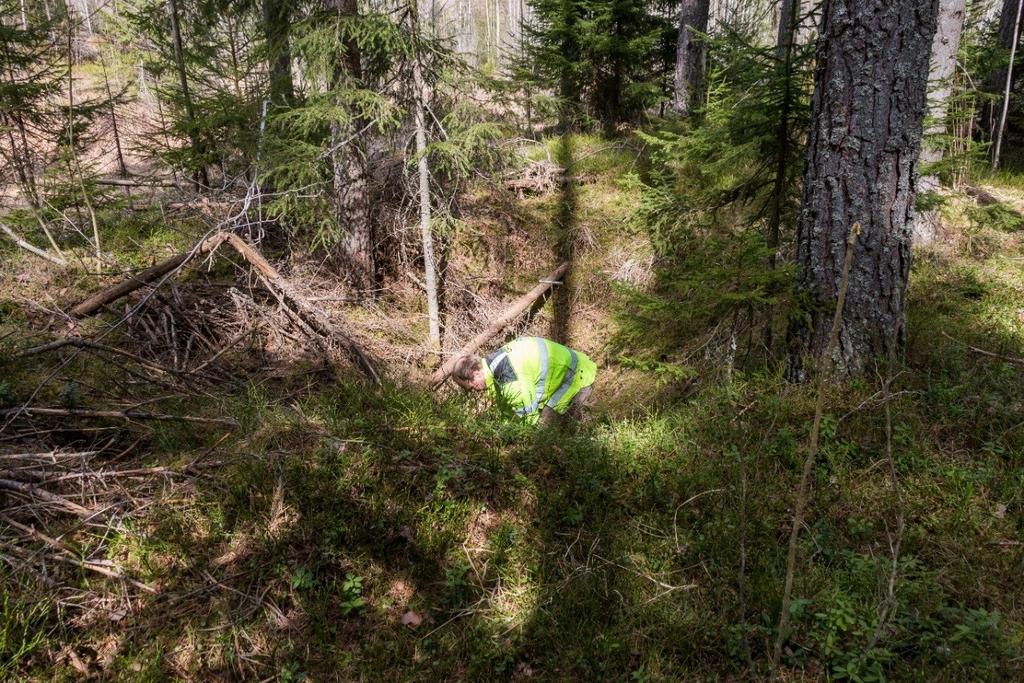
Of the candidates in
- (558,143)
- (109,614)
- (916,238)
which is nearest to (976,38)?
(916,238)

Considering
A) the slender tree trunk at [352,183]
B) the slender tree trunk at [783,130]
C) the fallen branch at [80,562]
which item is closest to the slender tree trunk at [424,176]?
the slender tree trunk at [352,183]

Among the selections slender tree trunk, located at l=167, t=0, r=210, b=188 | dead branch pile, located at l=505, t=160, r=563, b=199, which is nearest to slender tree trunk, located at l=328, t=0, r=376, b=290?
dead branch pile, located at l=505, t=160, r=563, b=199

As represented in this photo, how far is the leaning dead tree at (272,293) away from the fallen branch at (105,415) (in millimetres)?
2221

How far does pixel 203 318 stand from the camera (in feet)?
19.8

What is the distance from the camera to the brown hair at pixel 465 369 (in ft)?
18.0

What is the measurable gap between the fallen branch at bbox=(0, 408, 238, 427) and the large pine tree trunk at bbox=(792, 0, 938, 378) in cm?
424

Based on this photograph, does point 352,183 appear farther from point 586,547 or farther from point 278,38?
point 586,547

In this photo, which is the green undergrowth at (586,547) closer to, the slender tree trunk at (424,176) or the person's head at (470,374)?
the person's head at (470,374)

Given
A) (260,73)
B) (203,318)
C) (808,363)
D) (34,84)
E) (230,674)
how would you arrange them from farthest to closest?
(260,73)
(34,84)
(203,318)
(808,363)
(230,674)

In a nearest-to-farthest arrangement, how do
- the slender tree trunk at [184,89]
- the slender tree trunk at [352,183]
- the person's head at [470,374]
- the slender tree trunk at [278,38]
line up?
the person's head at [470,374] → the slender tree trunk at [352,183] → the slender tree trunk at [278,38] → the slender tree trunk at [184,89]

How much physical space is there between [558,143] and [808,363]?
339 inches

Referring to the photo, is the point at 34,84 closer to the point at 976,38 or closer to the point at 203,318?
the point at 203,318

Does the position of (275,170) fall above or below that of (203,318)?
above

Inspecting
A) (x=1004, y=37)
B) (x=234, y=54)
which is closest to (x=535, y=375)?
(x=234, y=54)
